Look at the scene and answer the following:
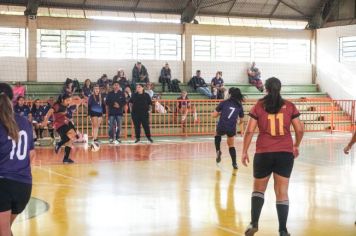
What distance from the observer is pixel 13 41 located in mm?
25766

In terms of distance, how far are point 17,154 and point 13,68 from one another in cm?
2141

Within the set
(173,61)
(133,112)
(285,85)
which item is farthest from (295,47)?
(133,112)

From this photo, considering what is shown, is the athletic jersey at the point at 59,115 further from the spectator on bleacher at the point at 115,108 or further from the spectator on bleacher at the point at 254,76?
the spectator on bleacher at the point at 254,76

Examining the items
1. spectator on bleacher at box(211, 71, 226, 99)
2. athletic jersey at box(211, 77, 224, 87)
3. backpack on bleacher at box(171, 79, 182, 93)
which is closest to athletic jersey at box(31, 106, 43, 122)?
backpack on bleacher at box(171, 79, 182, 93)

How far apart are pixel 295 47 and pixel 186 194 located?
24.0m

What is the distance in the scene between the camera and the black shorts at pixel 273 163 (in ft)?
21.4

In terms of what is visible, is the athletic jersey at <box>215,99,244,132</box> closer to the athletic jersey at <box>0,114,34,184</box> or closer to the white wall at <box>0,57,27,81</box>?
the athletic jersey at <box>0,114,34,184</box>

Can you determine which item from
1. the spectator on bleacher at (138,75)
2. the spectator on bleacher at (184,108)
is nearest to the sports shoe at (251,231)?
the spectator on bleacher at (184,108)

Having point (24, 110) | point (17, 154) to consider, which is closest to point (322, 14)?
point (24, 110)

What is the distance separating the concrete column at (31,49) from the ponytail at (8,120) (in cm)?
2153

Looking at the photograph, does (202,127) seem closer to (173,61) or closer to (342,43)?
(173,61)

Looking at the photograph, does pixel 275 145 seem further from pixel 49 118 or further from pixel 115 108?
pixel 115 108

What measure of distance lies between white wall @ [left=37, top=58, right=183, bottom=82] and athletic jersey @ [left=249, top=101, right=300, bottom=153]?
68.1 ft

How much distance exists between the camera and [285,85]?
31.2 m
